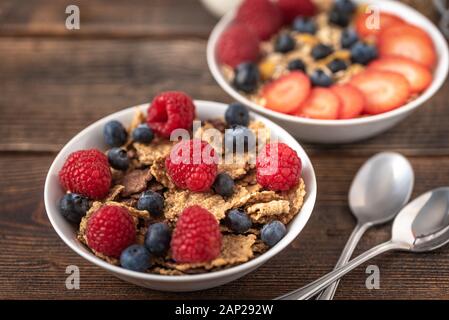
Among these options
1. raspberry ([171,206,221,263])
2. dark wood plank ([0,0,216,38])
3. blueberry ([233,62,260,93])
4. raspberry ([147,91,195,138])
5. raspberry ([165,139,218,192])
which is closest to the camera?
raspberry ([171,206,221,263])

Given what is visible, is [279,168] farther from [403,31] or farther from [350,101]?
[403,31]

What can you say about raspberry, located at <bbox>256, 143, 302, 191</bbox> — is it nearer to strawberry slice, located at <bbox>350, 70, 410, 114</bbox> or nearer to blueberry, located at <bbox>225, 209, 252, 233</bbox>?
blueberry, located at <bbox>225, 209, 252, 233</bbox>

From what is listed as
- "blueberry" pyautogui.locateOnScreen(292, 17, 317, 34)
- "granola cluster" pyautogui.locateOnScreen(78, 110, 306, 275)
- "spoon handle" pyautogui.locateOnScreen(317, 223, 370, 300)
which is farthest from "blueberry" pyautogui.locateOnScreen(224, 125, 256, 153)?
"blueberry" pyautogui.locateOnScreen(292, 17, 317, 34)

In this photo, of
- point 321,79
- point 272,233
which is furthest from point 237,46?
point 272,233

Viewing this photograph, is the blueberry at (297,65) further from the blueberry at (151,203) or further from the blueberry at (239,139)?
the blueberry at (151,203)

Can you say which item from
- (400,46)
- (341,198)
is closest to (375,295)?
(341,198)

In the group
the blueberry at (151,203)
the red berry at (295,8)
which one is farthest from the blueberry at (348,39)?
the blueberry at (151,203)
